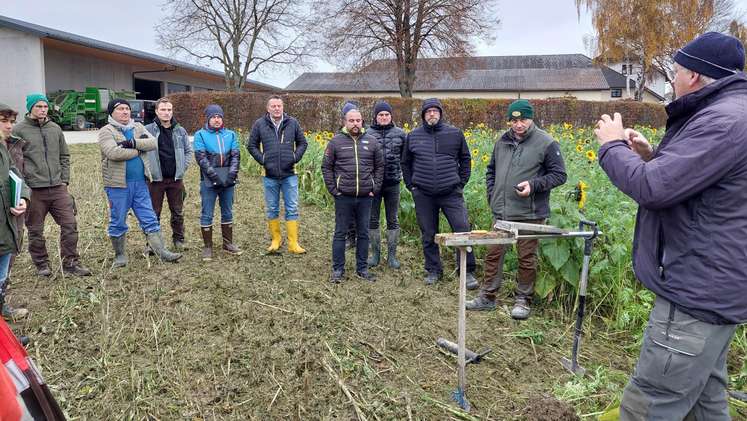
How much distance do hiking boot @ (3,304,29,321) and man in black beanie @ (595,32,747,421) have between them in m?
4.39

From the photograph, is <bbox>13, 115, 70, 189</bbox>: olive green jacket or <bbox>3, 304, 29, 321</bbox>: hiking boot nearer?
<bbox>3, 304, 29, 321</bbox>: hiking boot

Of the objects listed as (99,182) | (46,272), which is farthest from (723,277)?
(99,182)

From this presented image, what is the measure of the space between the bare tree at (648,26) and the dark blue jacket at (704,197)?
3904cm

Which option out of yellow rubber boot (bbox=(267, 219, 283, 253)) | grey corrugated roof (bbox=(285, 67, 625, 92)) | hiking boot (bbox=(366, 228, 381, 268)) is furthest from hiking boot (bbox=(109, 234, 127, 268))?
grey corrugated roof (bbox=(285, 67, 625, 92))

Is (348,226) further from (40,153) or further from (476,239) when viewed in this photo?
(40,153)

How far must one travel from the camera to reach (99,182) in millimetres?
10453

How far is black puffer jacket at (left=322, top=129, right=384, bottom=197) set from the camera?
17.3 feet

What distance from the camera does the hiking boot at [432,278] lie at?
5297 mm

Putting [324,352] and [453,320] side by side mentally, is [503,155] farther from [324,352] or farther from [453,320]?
[324,352]

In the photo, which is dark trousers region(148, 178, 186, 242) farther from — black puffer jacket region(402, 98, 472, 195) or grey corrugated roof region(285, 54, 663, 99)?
grey corrugated roof region(285, 54, 663, 99)

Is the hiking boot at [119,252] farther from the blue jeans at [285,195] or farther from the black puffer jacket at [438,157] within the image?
the black puffer jacket at [438,157]

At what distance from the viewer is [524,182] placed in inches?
168

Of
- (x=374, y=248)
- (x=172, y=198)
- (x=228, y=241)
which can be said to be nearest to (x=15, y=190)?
(x=172, y=198)

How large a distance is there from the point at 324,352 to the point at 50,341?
200 centimetres
